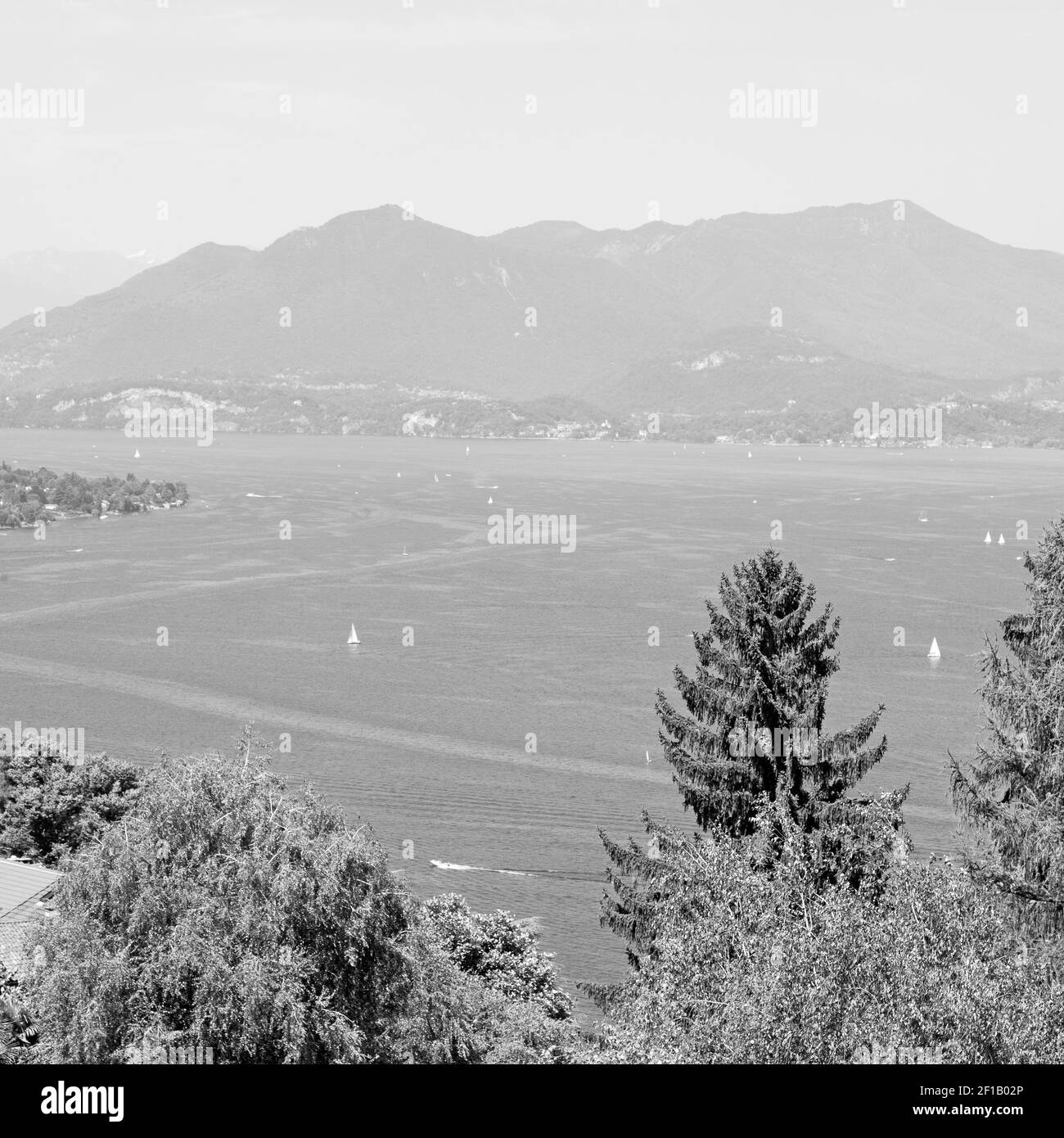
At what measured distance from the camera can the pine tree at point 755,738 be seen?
49.5ft

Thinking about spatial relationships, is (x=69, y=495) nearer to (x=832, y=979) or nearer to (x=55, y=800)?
(x=55, y=800)

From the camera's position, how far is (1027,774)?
12.6 metres

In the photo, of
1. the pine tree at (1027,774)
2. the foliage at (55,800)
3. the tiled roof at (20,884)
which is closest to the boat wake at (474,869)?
the foliage at (55,800)

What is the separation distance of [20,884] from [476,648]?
112 ft

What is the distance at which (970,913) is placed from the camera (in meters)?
9.35

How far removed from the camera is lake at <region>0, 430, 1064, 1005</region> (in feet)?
105

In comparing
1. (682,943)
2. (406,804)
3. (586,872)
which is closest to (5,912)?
(682,943)

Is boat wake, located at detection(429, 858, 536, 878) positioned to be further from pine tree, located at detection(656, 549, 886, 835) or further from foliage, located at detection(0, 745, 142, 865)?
pine tree, located at detection(656, 549, 886, 835)

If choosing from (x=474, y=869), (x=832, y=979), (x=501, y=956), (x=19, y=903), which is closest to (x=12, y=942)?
(x=19, y=903)

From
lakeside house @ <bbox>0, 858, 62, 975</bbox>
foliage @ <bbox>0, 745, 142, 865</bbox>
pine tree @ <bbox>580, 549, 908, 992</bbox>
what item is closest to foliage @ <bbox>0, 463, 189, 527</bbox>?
foliage @ <bbox>0, 745, 142, 865</bbox>

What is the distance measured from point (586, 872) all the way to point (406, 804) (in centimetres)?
572
